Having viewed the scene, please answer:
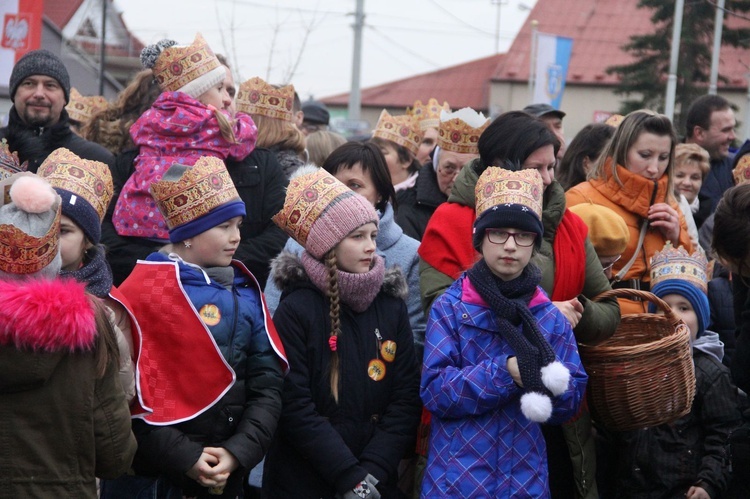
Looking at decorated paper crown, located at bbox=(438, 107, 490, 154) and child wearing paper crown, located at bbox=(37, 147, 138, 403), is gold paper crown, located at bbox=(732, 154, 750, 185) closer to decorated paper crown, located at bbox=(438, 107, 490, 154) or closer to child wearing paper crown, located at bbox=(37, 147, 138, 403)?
decorated paper crown, located at bbox=(438, 107, 490, 154)

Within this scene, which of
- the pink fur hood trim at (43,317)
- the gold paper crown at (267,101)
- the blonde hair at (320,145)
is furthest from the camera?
the blonde hair at (320,145)

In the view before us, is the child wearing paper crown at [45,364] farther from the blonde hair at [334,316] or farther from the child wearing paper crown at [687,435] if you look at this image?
the child wearing paper crown at [687,435]

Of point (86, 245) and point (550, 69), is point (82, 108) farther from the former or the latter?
point (550, 69)

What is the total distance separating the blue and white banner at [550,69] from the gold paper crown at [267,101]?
54.9ft

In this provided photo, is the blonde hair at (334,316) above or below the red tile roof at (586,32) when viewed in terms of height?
below

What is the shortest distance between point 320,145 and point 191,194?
3.74 metres

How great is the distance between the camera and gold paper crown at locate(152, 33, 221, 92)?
548cm

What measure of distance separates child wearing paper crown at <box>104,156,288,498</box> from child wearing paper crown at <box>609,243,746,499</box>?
1931mm

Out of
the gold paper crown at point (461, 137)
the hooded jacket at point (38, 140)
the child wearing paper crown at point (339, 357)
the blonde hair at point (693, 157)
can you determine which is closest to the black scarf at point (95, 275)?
the child wearing paper crown at point (339, 357)

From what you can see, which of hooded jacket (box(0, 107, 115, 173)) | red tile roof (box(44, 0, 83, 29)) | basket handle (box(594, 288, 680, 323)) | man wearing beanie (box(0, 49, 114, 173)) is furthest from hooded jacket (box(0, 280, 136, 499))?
red tile roof (box(44, 0, 83, 29))

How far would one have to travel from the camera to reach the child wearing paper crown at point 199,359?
4.11 metres

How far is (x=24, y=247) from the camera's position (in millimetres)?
3502

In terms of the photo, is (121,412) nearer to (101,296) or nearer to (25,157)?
(101,296)

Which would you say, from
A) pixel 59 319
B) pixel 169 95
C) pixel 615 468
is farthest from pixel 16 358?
pixel 615 468
